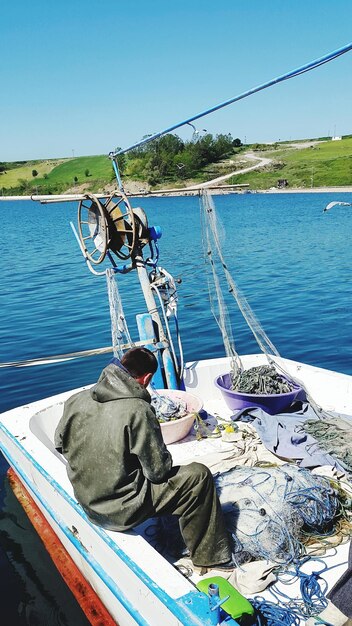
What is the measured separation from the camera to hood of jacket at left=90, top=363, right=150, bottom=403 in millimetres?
3291

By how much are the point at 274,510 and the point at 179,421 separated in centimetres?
163

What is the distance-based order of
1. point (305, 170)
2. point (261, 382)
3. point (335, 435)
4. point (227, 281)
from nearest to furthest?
1. point (335, 435)
2. point (261, 382)
3. point (227, 281)
4. point (305, 170)

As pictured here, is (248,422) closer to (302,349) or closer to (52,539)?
(52,539)

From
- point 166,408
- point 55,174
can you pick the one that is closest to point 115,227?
point 166,408

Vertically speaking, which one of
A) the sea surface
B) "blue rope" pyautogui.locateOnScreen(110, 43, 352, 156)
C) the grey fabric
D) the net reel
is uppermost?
"blue rope" pyautogui.locateOnScreen(110, 43, 352, 156)

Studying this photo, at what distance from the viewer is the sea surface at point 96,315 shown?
17.5 ft

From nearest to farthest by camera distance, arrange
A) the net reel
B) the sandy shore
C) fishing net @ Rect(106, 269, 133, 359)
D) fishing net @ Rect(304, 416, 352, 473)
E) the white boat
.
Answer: the white boat, fishing net @ Rect(304, 416, 352, 473), the net reel, fishing net @ Rect(106, 269, 133, 359), the sandy shore

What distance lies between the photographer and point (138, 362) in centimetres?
338

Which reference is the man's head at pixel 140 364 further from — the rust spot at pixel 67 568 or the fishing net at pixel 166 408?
the fishing net at pixel 166 408

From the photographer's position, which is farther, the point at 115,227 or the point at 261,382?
the point at 261,382

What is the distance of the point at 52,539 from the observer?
528 centimetres

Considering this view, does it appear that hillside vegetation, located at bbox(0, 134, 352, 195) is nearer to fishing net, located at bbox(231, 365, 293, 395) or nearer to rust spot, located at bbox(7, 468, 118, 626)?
fishing net, located at bbox(231, 365, 293, 395)

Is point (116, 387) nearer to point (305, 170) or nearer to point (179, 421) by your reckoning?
point (179, 421)

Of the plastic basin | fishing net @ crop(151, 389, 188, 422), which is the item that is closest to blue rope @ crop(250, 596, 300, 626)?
the plastic basin
